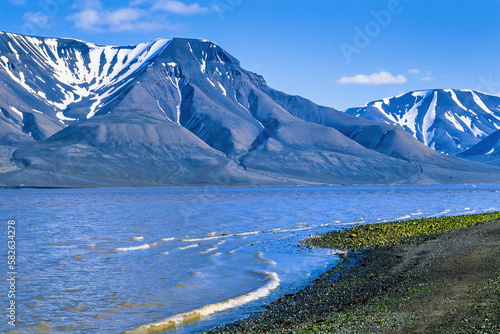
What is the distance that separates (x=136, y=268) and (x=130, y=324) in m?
11.8

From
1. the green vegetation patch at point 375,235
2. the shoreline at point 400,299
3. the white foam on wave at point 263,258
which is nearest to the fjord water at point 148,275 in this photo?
the white foam on wave at point 263,258

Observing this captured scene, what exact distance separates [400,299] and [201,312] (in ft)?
24.3

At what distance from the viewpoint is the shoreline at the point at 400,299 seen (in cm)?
1498

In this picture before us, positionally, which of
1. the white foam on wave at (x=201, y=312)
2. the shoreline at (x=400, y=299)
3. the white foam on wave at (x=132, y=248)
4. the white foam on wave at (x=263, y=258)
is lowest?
the white foam on wave at (x=132, y=248)

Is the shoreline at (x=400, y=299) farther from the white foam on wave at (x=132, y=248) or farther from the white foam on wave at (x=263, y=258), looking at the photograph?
the white foam on wave at (x=132, y=248)

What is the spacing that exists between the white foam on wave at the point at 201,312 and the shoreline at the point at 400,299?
64.4 inches

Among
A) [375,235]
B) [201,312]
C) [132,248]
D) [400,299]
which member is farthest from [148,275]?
[375,235]

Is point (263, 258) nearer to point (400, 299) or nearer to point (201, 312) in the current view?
point (201, 312)

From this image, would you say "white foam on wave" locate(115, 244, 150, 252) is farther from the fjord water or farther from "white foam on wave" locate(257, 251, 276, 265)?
"white foam on wave" locate(257, 251, 276, 265)

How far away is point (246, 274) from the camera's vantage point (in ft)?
93.6

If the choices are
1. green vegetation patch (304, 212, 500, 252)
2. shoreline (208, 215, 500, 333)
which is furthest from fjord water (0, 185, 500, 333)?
green vegetation patch (304, 212, 500, 252)

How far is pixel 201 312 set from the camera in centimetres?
2039

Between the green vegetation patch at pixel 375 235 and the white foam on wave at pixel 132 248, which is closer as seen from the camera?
the green vegetation patch at pixel 375 235

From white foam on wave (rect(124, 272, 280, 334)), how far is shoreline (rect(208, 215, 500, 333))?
5.37 feet
